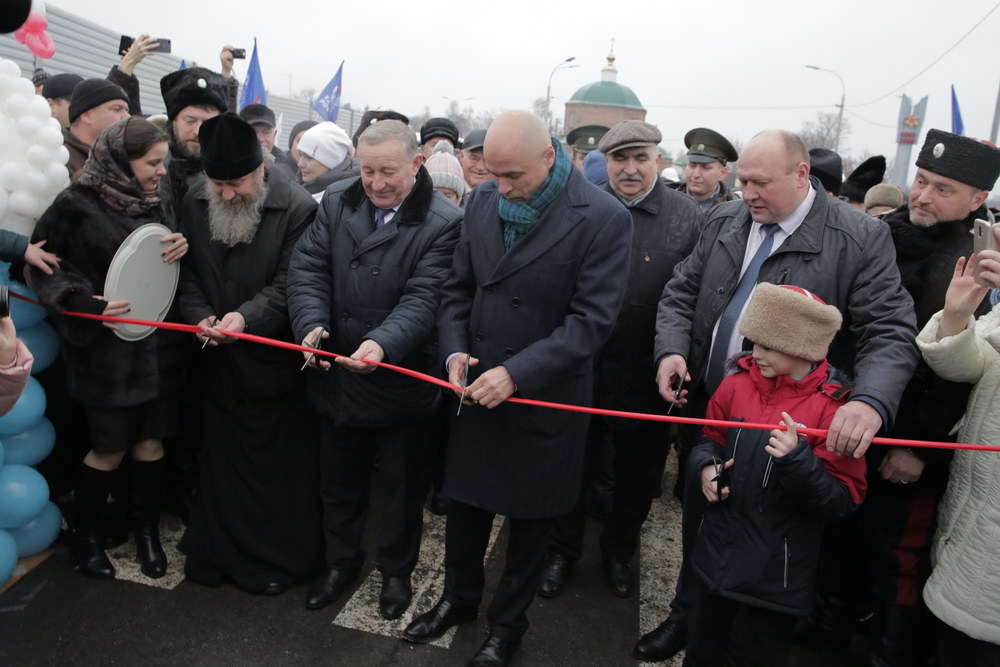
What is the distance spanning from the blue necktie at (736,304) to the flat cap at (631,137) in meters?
0.97

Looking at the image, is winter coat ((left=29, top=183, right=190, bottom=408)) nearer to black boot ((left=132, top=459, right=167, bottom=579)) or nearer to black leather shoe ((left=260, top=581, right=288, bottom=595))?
black boot ((left=132, top=459, right=167, bottom=579))

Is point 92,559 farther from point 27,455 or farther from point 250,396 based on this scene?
point 250,396

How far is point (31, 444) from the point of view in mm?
3463

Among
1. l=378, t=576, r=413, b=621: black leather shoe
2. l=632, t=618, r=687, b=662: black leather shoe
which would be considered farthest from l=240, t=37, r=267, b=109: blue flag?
l=632, t=618, r=687, b=662: black leather shoe

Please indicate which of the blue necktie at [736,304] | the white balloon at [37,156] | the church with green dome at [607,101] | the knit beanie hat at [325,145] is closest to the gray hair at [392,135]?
the white balloon at [37,156]

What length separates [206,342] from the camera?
3293 mm

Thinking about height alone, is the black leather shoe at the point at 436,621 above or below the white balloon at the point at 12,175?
below

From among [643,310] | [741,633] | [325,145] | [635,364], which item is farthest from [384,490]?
[325,145]

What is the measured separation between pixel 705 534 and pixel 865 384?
0.84 meters

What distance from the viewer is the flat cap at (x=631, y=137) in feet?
12.7

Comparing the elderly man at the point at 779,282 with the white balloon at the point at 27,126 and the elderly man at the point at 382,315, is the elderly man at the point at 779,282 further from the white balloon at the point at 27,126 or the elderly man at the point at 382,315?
the white balloon at the point at 27,126

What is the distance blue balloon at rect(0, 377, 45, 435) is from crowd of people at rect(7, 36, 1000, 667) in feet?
0.53

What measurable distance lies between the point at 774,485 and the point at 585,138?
5.26 m

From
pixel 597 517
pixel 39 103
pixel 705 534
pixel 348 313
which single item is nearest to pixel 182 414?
pixel 348 313
